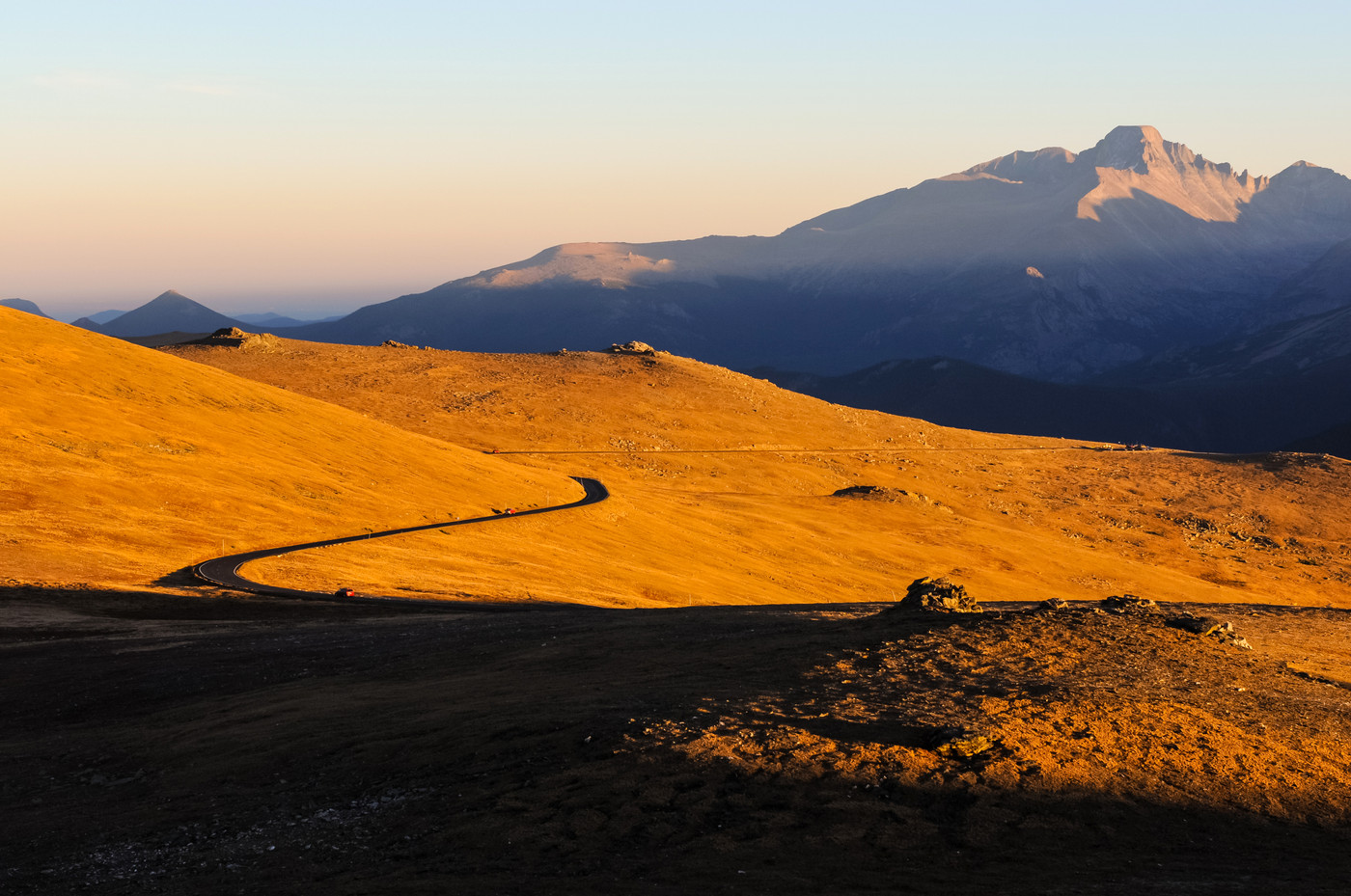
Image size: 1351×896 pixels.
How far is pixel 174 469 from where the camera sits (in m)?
62.2

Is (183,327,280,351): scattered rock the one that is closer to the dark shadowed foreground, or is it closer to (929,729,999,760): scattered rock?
the dark shadowed foreground

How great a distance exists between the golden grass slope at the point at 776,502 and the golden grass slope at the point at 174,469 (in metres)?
7.11

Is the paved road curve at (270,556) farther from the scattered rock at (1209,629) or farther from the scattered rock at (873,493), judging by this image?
the scattered rock at (873,493)

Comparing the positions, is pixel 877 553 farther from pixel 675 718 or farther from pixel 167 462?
pixel 675 718

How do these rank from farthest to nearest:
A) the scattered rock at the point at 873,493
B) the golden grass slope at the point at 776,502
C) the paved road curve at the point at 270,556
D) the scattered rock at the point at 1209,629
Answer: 1. the scattered rock at the point at 873,493
2. the golden grass slope at the point at 776,502
3. the paved road curve at the point at 270,556
4. the scattered rock at the point at 1209,629

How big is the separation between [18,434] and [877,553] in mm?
54317

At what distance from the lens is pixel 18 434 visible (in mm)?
60812

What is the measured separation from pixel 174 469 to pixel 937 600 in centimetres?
4857

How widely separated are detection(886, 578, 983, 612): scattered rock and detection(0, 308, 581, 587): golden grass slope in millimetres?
30955

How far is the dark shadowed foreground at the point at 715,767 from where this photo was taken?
15969mm

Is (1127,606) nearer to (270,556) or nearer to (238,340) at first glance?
(270,556)

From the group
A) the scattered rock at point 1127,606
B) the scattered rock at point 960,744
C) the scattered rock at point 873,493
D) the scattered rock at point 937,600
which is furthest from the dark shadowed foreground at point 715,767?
the scattered rock at point 873,493

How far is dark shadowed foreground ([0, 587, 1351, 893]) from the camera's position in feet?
52.4

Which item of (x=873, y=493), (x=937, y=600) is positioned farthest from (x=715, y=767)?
(x=873, y=493)
